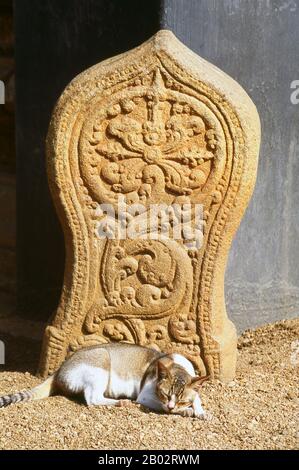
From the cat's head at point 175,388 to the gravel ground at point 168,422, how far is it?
0.25ft

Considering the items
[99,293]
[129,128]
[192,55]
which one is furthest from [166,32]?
[99,293]

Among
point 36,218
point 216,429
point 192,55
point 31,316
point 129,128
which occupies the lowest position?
point 216,429

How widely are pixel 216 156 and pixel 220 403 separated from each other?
1.32m

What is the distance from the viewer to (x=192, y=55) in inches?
239

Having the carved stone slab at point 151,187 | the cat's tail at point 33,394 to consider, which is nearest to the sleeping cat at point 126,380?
the cat's tail at point 33,394

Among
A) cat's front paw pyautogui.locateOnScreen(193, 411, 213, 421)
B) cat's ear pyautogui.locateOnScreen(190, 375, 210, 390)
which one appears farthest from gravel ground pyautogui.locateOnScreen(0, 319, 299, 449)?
cat's ear pyautogui.locateOnScreen(190, 375, 210, 390)

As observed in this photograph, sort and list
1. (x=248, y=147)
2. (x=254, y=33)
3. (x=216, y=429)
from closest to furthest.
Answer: (x=216, y=429), (x=248, y=147), (x=254, y=33)

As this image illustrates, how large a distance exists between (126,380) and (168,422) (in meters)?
0.44

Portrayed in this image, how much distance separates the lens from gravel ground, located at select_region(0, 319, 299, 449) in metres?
5.48

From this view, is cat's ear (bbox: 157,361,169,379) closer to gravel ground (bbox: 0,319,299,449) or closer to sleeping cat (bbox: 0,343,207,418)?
sleeping cat (bbox: 0,343,207,418)

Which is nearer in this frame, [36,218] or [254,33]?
[254,33]

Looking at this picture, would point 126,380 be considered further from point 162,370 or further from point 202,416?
point 202,416

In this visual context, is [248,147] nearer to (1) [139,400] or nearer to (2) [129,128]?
(2) [129,128]

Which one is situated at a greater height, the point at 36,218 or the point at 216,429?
the point at 36,218
